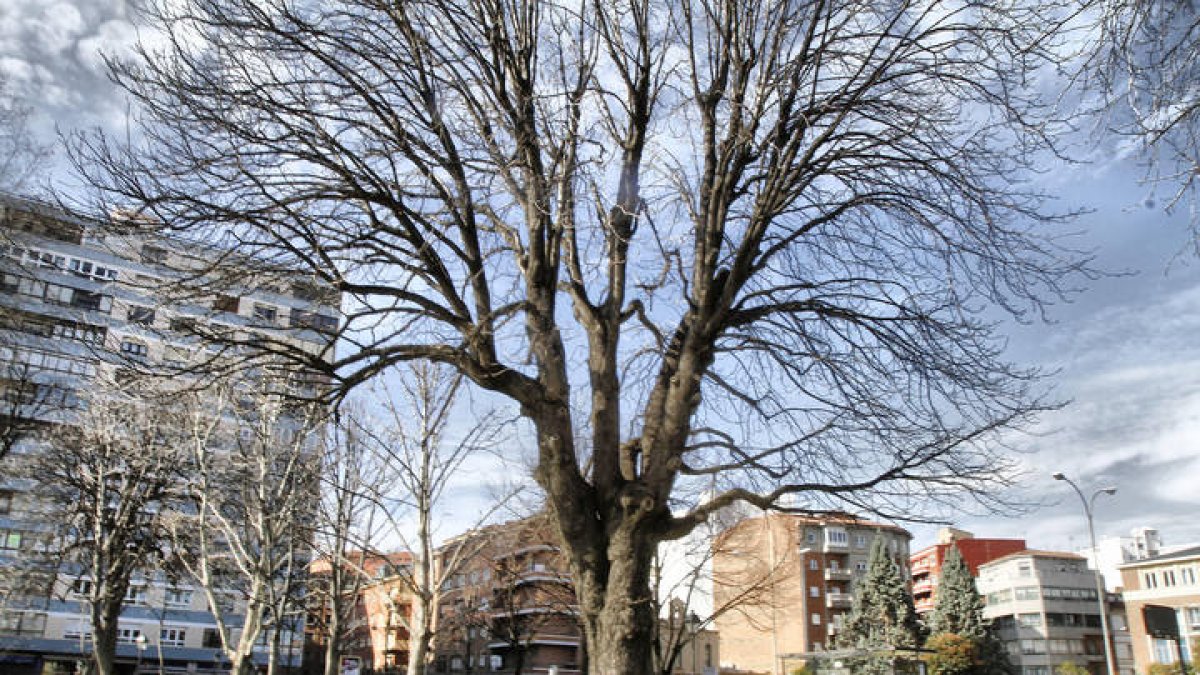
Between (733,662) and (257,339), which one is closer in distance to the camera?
(257,339)

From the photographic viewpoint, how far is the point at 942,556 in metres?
78.9

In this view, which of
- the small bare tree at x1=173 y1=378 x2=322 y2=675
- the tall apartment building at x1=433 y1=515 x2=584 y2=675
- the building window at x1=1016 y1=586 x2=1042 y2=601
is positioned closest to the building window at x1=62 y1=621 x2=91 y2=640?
the tall apartment building at x1=433 y1=515 x2=584 y2=675

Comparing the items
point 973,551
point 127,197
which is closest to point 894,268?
point 127,197

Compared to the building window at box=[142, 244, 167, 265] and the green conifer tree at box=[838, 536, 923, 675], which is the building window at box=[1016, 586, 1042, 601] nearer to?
the green conifer tree at box=[838, 536, 923, 675]

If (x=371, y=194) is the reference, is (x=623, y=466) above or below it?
below

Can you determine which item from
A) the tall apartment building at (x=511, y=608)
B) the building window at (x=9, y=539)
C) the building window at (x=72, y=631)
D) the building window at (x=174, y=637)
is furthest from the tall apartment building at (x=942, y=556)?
the building window at (x=9, y=539)

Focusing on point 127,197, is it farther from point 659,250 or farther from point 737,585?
point 737,585

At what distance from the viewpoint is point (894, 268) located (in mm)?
7340

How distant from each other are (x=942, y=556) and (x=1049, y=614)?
13.9 meters

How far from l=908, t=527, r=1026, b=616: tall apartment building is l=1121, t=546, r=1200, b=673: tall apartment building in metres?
16.0

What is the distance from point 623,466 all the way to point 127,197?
→ 12.8ft

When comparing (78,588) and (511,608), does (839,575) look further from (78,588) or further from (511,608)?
(78,588)

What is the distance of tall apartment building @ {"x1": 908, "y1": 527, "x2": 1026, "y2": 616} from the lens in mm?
79312

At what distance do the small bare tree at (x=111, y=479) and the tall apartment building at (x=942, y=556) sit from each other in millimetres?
68074
